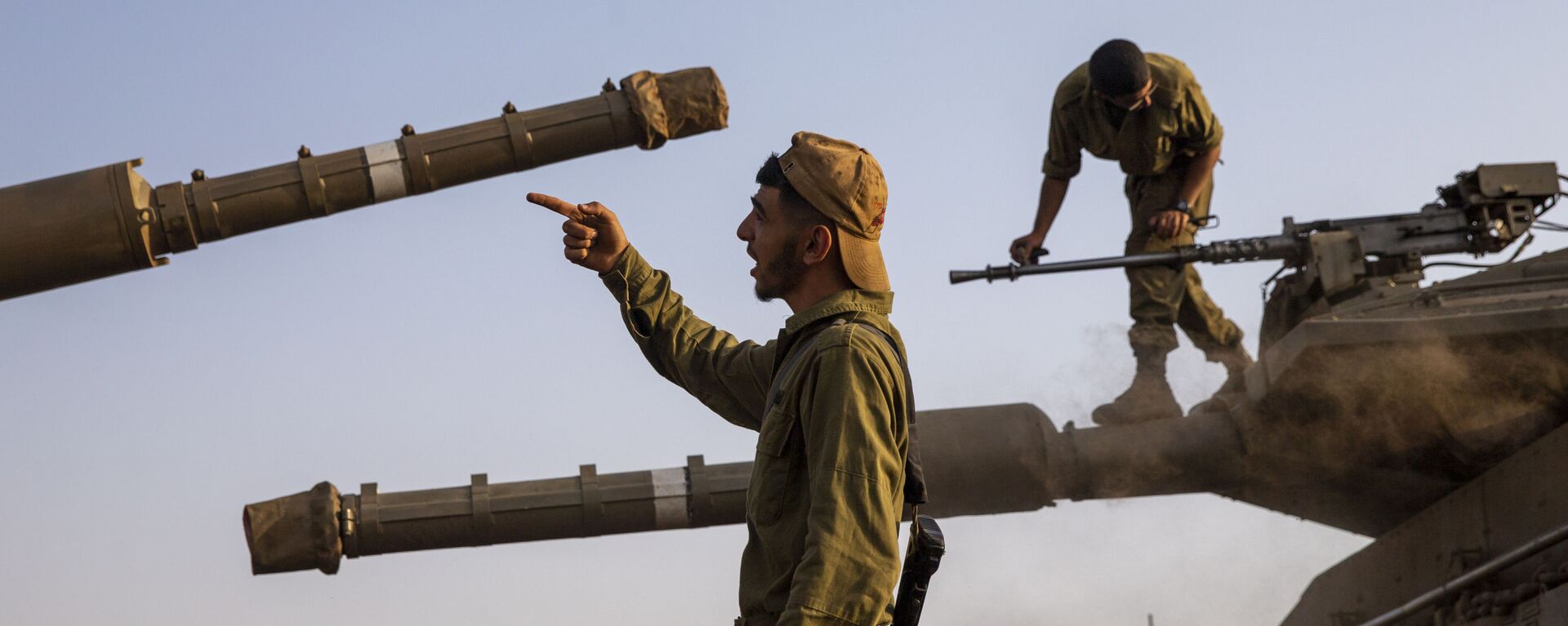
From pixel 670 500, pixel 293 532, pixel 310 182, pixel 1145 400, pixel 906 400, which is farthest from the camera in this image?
pixel 1145 400

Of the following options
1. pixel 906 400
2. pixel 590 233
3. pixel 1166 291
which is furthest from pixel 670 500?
pixel 906 400

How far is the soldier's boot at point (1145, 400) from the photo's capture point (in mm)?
7879

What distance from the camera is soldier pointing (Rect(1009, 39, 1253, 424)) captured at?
7965 mm

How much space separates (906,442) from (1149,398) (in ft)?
17.2

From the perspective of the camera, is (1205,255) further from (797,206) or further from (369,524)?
(797,206)

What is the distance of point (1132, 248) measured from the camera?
8523mm

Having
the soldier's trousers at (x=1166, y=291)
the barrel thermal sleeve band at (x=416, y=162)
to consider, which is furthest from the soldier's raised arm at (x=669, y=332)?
the soldier's trousers at (x=1166, y=291)

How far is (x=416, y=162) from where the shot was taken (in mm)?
6938

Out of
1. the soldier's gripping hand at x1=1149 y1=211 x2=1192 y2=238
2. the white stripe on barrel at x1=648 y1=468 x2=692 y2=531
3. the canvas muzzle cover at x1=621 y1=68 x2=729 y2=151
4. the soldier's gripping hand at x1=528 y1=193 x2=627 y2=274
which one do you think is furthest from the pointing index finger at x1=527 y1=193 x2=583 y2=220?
the soldier's gripping hand at x1=1149 y1=211 x2=1192 y2=238

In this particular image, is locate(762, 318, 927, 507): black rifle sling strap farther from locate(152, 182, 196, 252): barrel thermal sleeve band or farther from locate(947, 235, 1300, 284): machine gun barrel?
locate(947, 235, 1300, 284): machine gun barrel

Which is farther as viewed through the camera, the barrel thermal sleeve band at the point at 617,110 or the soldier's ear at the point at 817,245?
the barrel thermal sleeve band at the point at 617,110

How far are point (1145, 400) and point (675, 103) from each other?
2563 millimetres

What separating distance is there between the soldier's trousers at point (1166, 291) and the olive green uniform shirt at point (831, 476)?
5.12 m

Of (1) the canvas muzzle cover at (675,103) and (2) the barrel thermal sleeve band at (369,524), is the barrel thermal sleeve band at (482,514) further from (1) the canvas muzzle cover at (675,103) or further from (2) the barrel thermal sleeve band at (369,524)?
(1) the canvas muzzle cover at (675,103)
